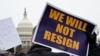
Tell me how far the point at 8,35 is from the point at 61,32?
2.53 meters

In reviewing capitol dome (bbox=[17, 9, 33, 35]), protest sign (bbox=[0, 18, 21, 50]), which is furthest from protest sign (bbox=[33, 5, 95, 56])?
capitol dome (bbox=[17, 9, 33, 35])

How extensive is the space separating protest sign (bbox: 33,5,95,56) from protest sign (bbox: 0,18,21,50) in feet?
6.78

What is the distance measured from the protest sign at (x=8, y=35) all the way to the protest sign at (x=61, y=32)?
2.07 m

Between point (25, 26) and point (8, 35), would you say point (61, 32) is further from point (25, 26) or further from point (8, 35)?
point (25, 26)

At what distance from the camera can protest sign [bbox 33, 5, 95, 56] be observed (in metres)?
7.59

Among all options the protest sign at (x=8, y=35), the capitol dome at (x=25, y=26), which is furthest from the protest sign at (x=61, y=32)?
the capitol dome at (x=25, y=26)

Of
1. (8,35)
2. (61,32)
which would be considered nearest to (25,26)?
(8,35)

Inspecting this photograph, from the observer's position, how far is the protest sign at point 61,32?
759 cm

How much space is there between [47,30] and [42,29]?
80 mm

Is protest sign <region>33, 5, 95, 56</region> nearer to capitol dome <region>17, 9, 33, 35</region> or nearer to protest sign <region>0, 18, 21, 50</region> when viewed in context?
protest sign <region>0, 18, 21, 50</region>

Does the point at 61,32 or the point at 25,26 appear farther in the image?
the point at 25,26

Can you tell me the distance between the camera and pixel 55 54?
7.27m

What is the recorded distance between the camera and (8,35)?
32.9ft

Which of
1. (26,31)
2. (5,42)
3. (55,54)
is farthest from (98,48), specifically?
(26,31)
